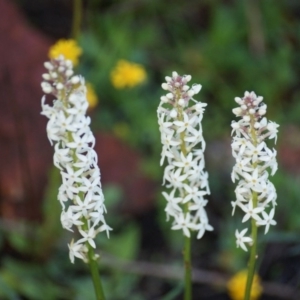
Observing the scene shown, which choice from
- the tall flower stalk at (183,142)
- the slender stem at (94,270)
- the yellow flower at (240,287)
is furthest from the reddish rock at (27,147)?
the tall flower stalk at (183,142)

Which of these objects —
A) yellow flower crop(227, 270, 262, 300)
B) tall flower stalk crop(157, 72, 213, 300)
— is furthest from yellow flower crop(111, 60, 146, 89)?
tall flower stalk crop(157, 72, 213, 300)

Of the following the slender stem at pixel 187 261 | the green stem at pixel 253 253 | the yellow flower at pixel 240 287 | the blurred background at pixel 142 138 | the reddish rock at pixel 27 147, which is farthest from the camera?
the reddish rock at pixel 27 147

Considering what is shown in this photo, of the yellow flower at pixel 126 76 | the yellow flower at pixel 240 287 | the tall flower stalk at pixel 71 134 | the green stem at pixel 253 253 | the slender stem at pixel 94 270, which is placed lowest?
the slender stem at pixel 94 270

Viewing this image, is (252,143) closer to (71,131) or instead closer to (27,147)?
(71,131)

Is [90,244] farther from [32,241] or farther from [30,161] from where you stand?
[30,161]

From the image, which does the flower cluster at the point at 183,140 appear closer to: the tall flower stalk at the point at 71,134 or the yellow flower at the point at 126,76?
the tall flower stalk at the point at 71,134

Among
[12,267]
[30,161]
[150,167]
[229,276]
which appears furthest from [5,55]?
[229,276]
